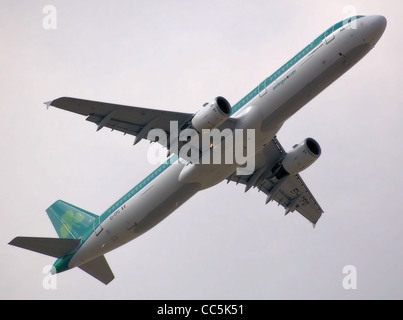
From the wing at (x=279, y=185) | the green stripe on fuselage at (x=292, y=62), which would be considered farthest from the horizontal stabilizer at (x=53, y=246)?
the green stripe on fuselage at (x=292, y=62)

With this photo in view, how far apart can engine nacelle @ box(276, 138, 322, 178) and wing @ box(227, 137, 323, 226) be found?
2.22ft

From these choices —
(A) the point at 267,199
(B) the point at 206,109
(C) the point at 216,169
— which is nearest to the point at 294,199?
(A) the point at 267,199

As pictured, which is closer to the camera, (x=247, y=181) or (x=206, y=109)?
(x=206, y=109)

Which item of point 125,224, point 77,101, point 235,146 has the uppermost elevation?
point 77,101

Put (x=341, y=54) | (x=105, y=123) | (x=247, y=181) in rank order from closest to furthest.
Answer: (x=341, y=54) → (x=105, y=123) → (x=247, y=181)

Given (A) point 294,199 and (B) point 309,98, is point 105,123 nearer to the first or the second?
(B) point 309,98

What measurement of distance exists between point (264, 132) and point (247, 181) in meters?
10.1

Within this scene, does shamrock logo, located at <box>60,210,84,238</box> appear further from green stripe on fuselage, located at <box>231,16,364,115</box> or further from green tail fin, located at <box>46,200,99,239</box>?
green stripe on fuselage, located at <box>231,16,364,115</box>

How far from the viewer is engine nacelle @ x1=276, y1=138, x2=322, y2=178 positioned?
46.2 meters

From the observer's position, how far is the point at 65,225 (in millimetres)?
50750

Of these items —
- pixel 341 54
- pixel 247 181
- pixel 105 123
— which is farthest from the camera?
pixel 247 181

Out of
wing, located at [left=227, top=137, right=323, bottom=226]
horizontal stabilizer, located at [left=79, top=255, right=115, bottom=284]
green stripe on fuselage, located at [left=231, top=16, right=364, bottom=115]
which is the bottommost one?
horizontal stabilizer, located at [left=79, top=255, right=115, bottom=284]

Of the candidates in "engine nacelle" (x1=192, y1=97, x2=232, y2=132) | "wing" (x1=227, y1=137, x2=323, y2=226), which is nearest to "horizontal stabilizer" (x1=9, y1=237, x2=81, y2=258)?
"wing" (x1=227, y1=137, x2=323, y2=226)

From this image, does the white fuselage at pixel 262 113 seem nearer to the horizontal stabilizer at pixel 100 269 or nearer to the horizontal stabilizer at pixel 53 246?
the horizontal stabilizer at pixel 53 246
